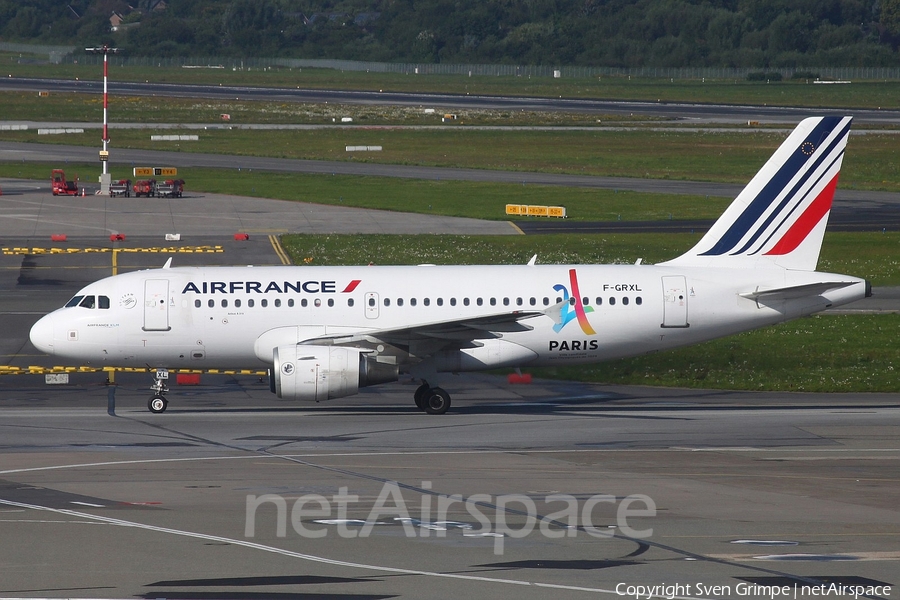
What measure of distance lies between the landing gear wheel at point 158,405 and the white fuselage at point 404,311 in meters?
1.27

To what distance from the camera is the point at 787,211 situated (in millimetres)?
35344

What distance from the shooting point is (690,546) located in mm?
18672

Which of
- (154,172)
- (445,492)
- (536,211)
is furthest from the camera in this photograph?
(154,172)

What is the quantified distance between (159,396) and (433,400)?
7.70 metres

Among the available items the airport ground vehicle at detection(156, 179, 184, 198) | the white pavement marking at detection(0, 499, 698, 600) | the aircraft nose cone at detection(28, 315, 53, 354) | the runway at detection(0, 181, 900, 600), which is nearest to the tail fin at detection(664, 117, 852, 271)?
the runway at detection(0, 181, 900, 600)

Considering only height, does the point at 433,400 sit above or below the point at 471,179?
below

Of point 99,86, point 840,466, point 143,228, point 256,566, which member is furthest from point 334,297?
point 99,86

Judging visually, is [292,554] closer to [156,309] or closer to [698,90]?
[156,309]

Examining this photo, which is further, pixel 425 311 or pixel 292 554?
pixel 425 311

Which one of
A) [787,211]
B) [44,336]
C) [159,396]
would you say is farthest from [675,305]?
[44,336]

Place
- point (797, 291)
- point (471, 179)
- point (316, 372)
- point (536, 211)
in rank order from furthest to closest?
point (471, 179) → point (536, 211) → point (797, 291) → point (316, 372)

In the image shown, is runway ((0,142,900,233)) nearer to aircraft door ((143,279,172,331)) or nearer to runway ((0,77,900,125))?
aircraft door ((143,279,172,331))

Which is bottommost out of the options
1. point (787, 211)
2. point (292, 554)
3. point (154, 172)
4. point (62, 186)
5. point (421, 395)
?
point (292, 554)

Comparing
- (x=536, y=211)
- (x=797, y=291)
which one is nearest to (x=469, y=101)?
(x=536, y=211)
